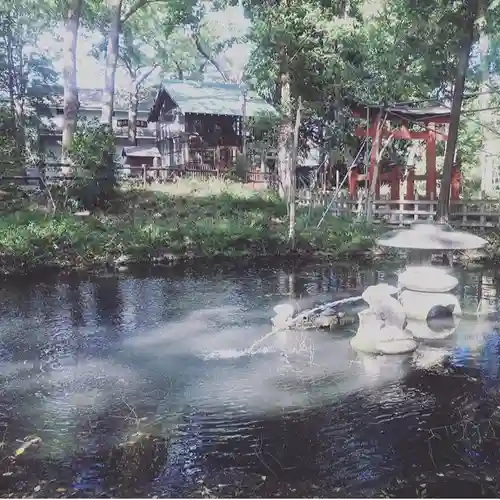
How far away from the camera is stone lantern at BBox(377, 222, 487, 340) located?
31.0ft

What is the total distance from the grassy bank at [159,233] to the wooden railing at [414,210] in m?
1.25

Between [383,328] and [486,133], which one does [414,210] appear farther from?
[383,328]

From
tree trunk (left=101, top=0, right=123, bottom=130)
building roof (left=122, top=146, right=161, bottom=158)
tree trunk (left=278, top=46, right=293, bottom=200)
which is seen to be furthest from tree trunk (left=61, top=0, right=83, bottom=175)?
building roof (left=122, top=146, right=161, bottom=158)

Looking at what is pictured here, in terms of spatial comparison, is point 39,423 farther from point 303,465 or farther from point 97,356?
point 303,465

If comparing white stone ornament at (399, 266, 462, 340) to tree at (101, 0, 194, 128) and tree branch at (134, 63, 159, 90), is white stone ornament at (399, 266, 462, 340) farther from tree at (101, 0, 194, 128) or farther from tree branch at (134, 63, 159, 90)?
tree branch at (134, 63, 159, 90)

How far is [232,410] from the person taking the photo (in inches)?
269

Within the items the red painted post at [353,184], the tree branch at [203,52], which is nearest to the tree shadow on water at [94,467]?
the red painted post at [353,184]

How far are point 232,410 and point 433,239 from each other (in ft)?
15.2

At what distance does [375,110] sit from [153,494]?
62.6 ft

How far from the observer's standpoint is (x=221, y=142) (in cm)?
3366

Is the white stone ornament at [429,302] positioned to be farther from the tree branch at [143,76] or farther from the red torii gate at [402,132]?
the tree branch at [143,76]

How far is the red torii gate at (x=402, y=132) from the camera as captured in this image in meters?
21.3

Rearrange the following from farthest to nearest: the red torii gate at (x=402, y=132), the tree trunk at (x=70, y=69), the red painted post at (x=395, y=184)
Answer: the tree trunk at (x=70, y=69), the red painted post at (x=395, y=184), the red torii gate at (x=402, y=132)

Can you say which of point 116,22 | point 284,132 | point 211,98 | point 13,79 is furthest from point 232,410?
point 13,79
